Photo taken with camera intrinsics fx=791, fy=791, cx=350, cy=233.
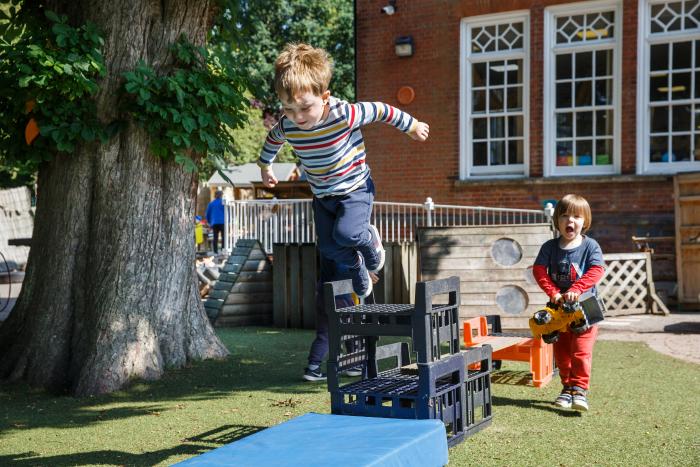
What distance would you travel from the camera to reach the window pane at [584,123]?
528 inches

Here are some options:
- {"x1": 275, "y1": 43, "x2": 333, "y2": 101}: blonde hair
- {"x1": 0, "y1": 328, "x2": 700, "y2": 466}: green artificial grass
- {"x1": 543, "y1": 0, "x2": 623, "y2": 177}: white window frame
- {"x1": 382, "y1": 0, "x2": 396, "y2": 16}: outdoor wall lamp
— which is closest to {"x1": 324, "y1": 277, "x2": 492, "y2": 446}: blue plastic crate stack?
{"x1": 0, "y1": 328, "x2": 700, "y2": 466}: green artificial grass

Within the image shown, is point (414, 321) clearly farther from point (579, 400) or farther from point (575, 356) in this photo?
point (575, 356)

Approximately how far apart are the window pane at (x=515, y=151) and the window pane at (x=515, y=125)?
0.15m

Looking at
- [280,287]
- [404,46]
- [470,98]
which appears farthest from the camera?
[404,46]

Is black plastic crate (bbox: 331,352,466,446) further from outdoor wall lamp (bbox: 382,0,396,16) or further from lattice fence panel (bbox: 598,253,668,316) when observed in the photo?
outdoor wall lamp (bbox: 382,0,396,16)

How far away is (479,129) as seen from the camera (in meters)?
14.3

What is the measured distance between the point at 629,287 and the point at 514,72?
482 cm

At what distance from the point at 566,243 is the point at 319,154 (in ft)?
6.21

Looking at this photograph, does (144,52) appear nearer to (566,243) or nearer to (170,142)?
(170,142)

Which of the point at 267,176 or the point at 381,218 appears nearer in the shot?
the point at 267,176

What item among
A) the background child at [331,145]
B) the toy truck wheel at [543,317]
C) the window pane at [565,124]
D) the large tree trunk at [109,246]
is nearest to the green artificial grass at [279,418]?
the large tree trunk at [109,246]

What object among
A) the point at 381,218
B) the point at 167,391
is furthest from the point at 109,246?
the point at 381,218

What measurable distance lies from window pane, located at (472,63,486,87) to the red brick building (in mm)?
25

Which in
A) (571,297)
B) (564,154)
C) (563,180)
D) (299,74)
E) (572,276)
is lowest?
(571,297)
